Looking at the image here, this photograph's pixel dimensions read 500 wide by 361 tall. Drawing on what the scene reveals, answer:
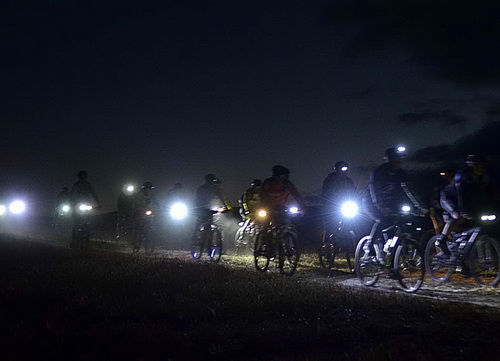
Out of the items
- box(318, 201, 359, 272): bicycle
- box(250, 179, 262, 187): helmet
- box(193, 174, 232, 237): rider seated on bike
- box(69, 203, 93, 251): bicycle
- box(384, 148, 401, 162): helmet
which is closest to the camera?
box(384, 148, 401, 162): helmet

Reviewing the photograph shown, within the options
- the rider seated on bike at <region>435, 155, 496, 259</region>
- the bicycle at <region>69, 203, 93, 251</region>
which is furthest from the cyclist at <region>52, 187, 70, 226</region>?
the rider seated on bike at <region>435, 155, 496, 259</region>

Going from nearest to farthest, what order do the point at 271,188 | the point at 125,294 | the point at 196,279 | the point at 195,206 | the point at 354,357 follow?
the point at 354,357 < the point at 125,294 < the point at 196,279 < the point at 271,188 < the point at 195,206

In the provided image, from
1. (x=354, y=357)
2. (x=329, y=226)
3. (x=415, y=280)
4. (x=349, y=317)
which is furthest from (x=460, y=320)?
(x=329, y=226)

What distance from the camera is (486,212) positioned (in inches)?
428

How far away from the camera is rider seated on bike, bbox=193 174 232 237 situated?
1528 centimetres

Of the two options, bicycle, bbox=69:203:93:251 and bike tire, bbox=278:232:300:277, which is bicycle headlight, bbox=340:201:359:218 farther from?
bicycle, bbox=69:203:93:251

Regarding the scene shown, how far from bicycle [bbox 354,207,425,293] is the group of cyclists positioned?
0.15m

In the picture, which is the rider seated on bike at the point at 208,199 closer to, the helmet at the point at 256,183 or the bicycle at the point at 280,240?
the bicycle at the point at 280,240

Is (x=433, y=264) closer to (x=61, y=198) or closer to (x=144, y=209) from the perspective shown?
(x=144, y=209)

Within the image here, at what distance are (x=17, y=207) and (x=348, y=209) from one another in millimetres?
23723

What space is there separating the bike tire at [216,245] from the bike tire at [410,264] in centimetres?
606

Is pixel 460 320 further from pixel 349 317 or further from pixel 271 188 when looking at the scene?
pixel 271 188

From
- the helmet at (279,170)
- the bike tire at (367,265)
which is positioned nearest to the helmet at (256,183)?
the helmet at (279,170)

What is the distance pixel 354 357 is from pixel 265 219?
24.2 feet
